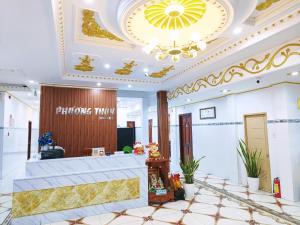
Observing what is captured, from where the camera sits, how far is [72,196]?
12.5ft

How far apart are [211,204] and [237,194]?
3.10 ft

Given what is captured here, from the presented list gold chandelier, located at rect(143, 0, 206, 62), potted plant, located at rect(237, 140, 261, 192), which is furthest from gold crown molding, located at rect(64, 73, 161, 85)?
potted plant, located at rect(237, 140, 261, 192)

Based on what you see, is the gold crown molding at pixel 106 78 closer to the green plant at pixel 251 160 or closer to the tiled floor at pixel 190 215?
the green plant at pixel 251 160

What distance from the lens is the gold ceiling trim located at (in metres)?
3.14

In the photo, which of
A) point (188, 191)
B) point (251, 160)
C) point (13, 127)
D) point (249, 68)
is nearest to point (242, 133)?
point (251, 160)

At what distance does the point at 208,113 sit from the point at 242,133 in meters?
1.53

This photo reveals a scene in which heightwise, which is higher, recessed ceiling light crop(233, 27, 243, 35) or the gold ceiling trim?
recessed ceiling light crop(233, 27, 243, 35)

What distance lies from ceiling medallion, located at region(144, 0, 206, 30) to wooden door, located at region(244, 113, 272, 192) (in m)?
3.72

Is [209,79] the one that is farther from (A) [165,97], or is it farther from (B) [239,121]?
(A) [165,97]

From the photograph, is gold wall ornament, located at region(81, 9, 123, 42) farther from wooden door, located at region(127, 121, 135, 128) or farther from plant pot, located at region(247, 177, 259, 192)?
wooden door, located at region(127, 121, 135, 128)

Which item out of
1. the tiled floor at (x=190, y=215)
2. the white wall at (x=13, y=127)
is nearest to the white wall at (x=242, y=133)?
the tiled floor at (x=190, y=215)

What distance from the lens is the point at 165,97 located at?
698 centimetres

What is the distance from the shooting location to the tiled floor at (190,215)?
3.56 meters

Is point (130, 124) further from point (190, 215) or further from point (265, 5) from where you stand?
point (265, 5)
